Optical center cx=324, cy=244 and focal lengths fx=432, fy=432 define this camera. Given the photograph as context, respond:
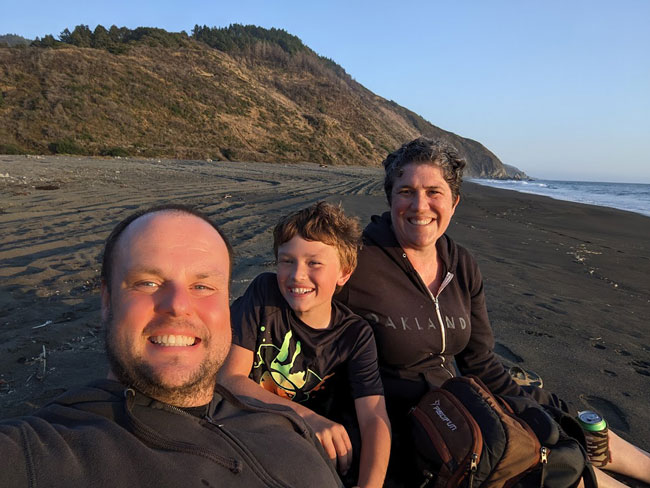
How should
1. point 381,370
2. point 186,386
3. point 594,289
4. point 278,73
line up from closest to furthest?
point 186,386 < point 381,370 < point 594,289 < point 278,73

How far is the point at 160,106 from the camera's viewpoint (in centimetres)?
3625

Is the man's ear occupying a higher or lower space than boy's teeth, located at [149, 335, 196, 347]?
higher

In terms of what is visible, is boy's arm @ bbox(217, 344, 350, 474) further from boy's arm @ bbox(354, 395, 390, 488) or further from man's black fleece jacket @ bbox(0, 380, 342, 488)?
man's black fleece jacket @ bbox(0, 380, 342, 488)

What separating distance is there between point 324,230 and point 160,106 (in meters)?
38.4

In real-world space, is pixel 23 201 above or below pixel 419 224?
below

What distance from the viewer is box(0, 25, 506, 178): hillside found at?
92.5 ft

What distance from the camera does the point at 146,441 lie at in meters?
1.18

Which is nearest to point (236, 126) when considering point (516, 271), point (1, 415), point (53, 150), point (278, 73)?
point (53, 150)

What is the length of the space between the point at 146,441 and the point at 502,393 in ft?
7.05

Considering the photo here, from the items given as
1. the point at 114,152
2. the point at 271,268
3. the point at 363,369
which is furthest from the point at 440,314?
the point at 114,152

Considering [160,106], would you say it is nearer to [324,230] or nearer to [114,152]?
[114,152]

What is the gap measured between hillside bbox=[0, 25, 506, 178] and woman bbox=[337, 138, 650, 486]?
25.0 m

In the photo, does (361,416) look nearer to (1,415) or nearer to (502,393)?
(502,393)

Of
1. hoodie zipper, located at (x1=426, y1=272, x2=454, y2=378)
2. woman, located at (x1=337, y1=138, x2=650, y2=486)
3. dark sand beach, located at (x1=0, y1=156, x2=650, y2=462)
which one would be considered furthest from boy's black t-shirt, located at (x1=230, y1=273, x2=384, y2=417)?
dark sand beach, located at (x1=0, y1=156, x2=650, y2=462)
